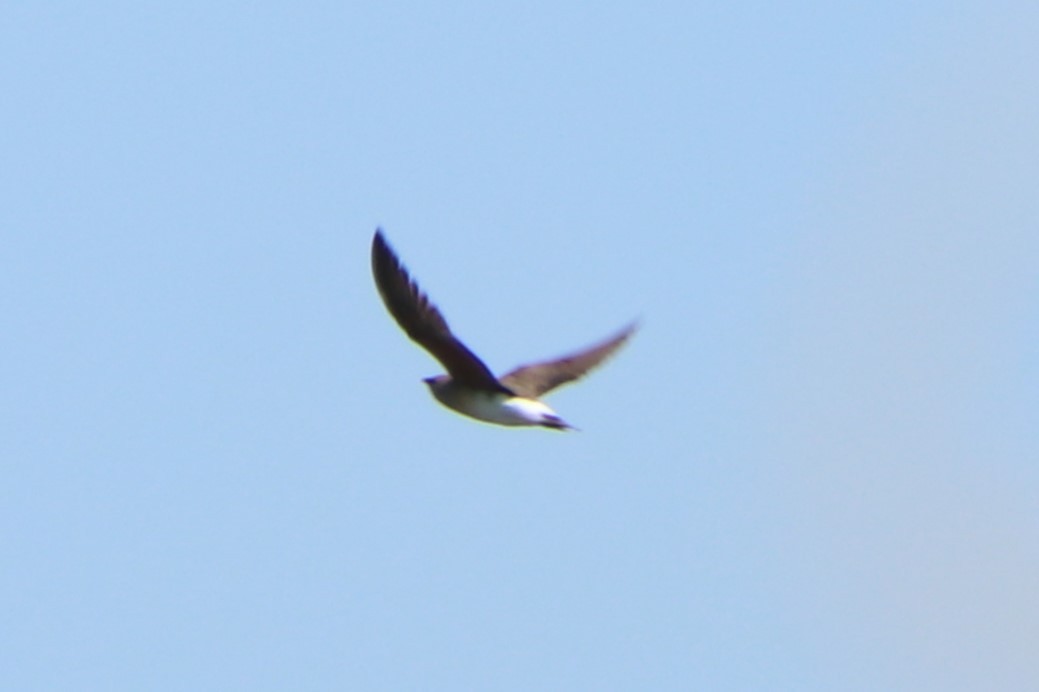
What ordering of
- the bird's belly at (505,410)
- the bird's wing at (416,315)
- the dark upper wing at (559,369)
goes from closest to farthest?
the bird's wing at (416,315)
the bird's belly at (505,410)
the dark upper wing at (559,369)

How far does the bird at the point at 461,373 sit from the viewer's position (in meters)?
27.4

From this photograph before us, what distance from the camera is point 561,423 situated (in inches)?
1120

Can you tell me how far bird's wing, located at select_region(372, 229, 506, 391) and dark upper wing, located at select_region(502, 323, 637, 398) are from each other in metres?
1.65

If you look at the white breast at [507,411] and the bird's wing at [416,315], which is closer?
the bird's wing at [416,315]

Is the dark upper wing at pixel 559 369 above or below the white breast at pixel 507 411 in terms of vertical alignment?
above

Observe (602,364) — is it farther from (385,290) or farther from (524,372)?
(385,290)

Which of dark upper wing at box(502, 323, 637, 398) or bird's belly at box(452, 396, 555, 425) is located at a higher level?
dark upper wing at box(502, 323, 637, 398)

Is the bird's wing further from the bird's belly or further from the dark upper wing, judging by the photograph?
the dark upper wing

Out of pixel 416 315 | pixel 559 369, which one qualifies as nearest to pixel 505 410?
pixel 416 315

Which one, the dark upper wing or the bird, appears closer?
the bird

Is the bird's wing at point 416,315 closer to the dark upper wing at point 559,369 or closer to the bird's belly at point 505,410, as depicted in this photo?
the bird's belly at point 505,410

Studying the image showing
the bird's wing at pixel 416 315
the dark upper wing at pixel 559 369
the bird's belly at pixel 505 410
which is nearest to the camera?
Answer: the bird's wing at pixel 416 315

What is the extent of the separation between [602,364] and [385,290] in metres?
4.69

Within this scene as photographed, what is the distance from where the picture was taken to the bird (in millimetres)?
27375
